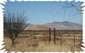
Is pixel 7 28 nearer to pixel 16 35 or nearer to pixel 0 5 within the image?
pixel 16 35

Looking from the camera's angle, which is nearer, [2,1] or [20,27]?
[2,1]

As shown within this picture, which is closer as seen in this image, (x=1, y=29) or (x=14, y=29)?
(x=1, y=29)

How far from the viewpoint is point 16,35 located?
22.8ft

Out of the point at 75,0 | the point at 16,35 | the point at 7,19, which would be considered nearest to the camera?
the point at 75,0

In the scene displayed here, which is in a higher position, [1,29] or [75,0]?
[75,0]

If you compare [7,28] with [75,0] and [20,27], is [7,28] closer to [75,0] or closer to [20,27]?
[20,27]

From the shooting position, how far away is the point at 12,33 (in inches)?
270

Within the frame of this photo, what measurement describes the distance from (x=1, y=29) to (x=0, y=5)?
1.01 feet

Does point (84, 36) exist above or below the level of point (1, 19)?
below

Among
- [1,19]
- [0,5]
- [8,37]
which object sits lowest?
[8,37]

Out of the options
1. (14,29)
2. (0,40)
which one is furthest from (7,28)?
(0,40)

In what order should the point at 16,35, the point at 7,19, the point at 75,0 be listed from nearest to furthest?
1. the point at 75,0
2. the point at 7,19
3. the point at 16,35

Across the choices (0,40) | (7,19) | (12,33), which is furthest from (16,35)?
(0,40)

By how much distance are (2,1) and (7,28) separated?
4.44 metres
